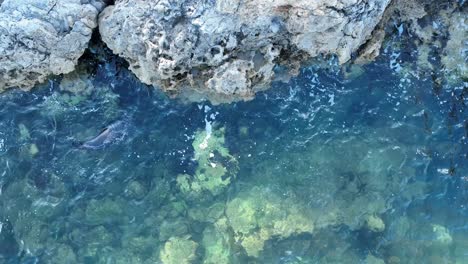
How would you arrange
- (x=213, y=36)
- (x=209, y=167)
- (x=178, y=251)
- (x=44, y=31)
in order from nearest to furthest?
(x=213, y=36), (x=44, y=31), (x=178, y=251), (x=209, y=167)

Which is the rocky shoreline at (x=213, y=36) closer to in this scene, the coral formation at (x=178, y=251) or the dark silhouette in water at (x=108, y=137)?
→ the dark silhouette in water at (x=108, y=137)

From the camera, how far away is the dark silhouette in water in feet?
43.6

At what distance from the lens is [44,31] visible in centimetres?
1227

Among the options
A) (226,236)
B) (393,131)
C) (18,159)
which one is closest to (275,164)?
(226,236)

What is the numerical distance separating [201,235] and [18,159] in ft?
16.9

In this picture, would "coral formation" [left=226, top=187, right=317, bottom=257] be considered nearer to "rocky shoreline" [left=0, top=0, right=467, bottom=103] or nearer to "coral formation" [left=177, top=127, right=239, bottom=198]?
"coral formation" [left=177, top=127, right=239, bottom=198]

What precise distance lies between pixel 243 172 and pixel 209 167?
886 mm

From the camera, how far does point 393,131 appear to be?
523 inches

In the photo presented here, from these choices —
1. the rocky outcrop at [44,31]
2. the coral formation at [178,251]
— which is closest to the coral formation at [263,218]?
the coral formation at [178,251]

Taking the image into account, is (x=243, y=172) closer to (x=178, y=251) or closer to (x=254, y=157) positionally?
(x=254, y=157)

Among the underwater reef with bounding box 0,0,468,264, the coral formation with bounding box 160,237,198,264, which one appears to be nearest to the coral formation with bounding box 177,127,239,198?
the underwater reef with bounding box 0,0,468,264

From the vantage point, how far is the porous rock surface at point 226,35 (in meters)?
11.6

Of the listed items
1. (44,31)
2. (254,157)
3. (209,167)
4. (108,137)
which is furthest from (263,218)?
(44,31)

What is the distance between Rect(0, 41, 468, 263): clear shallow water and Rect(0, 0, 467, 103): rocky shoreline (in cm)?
62
